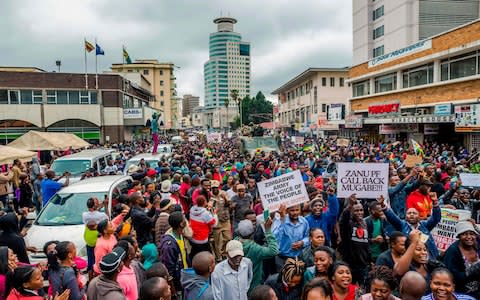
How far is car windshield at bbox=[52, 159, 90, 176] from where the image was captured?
1357 centimetres

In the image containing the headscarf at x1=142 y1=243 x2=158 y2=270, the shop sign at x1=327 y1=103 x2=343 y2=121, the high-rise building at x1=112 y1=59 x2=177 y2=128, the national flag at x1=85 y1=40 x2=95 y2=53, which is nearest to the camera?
the headscarf at x1=142 y1=243 x2=158 y2=270

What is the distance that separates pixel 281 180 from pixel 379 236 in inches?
63.6

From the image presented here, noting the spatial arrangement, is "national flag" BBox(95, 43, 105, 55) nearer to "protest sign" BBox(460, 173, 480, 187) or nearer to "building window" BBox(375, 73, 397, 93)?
"building window" BBox(375, 73, 397, 93)

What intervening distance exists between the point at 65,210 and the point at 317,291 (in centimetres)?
608

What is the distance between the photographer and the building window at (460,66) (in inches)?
960

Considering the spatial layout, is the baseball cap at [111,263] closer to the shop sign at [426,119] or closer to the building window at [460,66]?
the shop sign at [426,119]

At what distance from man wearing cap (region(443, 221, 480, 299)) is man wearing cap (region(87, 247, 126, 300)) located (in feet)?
11.6

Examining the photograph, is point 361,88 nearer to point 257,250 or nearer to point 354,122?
point 354,122

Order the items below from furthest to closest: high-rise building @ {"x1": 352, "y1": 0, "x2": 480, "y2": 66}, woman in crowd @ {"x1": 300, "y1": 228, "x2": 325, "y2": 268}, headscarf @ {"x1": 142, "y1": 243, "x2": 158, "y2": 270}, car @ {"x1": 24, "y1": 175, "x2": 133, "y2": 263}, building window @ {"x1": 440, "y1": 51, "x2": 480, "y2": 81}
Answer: high-rise building @ {"x1": 352, "y1": 0, "x2": 480, "y2": 66} → building window @ {"x1": 440, "y1": 51, "x2": 480, "y2": 81} → car @ {"x1": 24, "y1": 175, "x2": 133, "y2": 263} → headscarf @ {"x1": 142, "y1": 243, "x2": 158, "y2": 270} → woman in crowd @ {"x1": 300, "y1": 228, "x2": 325, "y2": 268}

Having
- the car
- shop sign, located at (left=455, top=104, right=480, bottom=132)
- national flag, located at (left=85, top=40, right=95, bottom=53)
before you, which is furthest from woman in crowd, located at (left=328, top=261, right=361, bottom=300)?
national flag, located at (left=85, top=40, right=95, bottom=53)

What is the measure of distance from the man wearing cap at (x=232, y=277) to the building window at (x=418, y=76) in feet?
98.5

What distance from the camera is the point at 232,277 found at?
404 centimetres

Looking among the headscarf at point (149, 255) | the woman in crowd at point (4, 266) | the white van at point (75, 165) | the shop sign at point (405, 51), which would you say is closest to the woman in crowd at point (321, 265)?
the headscarf at point (149, 255)

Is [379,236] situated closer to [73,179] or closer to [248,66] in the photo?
[73,179]
